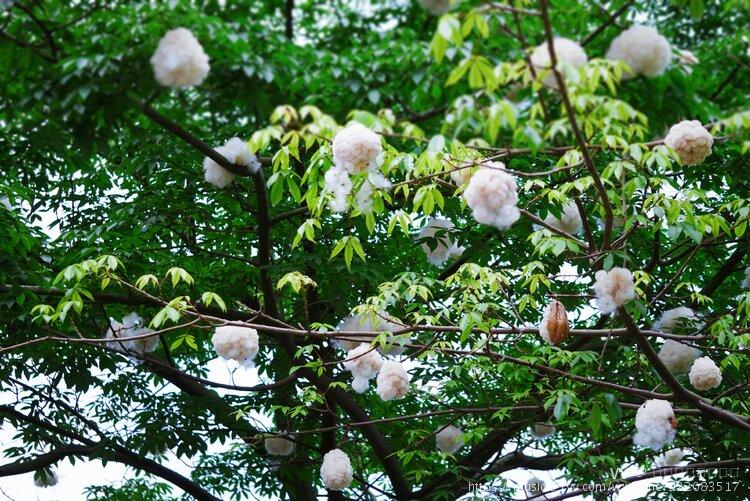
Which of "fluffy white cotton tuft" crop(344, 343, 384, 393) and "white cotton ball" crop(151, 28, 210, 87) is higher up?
"fluffy white cotton tuft" crop(344, 343, 384, 393)

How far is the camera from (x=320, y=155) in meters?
4.79

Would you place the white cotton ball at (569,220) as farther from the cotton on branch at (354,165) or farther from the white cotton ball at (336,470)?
the white cotton ball at (336,470)

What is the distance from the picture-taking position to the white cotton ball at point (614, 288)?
13.3 ft

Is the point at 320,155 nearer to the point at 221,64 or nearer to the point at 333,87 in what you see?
the point at 221,64

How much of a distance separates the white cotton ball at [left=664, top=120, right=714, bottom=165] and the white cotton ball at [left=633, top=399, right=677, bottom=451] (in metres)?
1.18

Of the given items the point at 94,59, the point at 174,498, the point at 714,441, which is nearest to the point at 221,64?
the point at 94,59

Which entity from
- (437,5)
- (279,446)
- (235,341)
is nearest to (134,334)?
(279,446)

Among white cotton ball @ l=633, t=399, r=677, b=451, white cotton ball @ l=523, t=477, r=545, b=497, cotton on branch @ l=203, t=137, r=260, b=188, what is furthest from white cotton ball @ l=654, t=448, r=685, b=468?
cotton on branch @ l=203, t=137, r=260, b=188

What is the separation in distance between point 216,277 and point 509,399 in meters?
2.37

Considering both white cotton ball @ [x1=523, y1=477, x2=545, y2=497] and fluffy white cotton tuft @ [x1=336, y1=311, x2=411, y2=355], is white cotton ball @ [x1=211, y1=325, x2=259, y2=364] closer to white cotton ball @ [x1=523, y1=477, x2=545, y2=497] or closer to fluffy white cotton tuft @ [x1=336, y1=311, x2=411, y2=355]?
fluffy white cotton tuft @ [x1=336, y1=311, x2=411, y2=355]

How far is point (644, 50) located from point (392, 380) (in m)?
2.45

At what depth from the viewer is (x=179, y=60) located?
340 cm

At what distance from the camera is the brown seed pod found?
14.5ft

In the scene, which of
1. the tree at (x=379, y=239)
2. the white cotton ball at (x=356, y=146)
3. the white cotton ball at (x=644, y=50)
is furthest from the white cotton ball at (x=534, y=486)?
the white cotton ball at (x=644, y=50)
